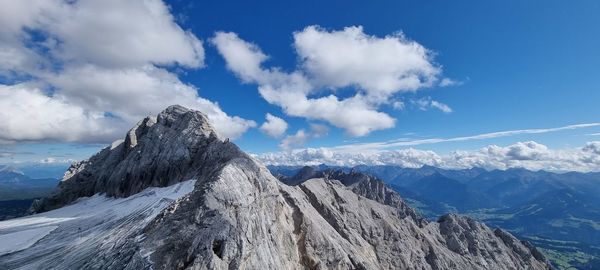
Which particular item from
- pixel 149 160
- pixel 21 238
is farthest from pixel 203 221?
pixel 149 160

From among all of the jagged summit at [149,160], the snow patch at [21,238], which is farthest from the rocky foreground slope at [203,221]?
the snow patch at [21,238]

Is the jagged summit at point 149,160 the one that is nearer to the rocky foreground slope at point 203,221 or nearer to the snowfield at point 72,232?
the rocky foreground slope at point 203,221

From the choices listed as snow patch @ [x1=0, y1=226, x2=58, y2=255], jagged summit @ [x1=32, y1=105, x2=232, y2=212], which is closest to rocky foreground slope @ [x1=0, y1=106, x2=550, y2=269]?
jagged summit @ [x1=32, y1=105, x2=232, y2=212]

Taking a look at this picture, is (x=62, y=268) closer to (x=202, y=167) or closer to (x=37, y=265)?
(x=37, y=265)

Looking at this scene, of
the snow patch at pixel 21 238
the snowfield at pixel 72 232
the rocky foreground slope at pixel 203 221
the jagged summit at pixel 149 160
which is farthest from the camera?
the jagged summit at pixel 149 160

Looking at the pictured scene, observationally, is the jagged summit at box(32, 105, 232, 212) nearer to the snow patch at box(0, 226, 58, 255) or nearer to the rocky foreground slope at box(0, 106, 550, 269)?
the rocky foreground slope at box(0, 106, 550, 269)

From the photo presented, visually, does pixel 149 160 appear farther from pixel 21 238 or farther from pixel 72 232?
pixel 21 238
